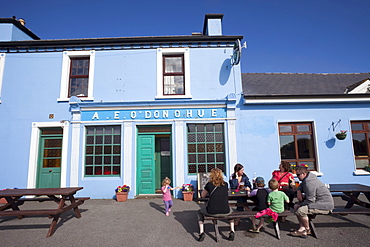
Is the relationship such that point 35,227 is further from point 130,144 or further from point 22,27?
point 22,27

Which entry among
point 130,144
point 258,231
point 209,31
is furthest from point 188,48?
point 258,231

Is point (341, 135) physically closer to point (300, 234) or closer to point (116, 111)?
point (300, 234)

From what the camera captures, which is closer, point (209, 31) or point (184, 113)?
point (184, 113)

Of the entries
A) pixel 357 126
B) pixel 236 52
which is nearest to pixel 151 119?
pixel 236 52

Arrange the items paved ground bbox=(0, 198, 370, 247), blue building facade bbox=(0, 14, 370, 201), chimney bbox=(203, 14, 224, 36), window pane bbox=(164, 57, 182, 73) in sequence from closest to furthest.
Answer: paved ground bbox=(0, 198, 370, 247)
blue building facade bbox=(0, 14, 370, 201)
window pane bbox=(164, 57, 182, 73)
chimney bbox=(203, 14, 224, 36)

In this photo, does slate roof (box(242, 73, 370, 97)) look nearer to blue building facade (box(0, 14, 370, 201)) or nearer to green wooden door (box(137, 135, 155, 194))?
blue building facade (box(0, 14, 370, 201))

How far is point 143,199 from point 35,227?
3.36m

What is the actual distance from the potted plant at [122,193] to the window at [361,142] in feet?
28.3

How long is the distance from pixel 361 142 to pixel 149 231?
8.56m

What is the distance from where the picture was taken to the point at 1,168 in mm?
8055

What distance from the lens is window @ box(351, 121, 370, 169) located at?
820cm

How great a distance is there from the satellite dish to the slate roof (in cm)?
135

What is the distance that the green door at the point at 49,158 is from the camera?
828 cm

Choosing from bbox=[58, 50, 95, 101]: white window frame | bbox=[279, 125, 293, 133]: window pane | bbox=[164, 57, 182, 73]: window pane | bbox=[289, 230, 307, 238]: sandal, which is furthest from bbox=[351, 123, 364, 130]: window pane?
bbox=[58, 50, 95, 101]: white window frame
